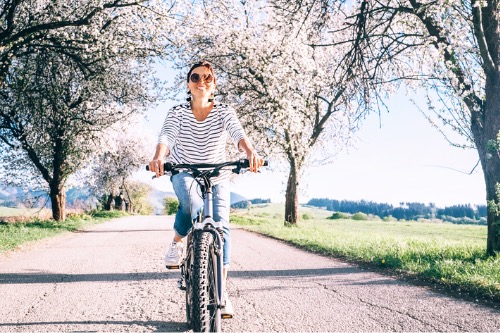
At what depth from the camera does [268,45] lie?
18.8 m

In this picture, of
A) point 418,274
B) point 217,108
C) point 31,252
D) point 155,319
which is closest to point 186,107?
point 217,108

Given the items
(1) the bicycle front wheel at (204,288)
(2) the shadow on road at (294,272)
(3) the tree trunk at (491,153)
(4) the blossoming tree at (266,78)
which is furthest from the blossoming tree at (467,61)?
(4) the blossoming tree at (266,78)

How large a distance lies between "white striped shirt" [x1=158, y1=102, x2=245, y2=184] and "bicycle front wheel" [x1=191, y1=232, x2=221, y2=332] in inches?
36.5

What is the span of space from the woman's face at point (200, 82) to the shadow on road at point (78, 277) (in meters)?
3.26

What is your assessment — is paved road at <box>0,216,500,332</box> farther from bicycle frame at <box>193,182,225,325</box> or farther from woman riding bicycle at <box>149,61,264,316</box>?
woman riding bicycle at <box>149,61,264,316</box>

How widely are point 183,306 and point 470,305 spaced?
3252 millimetres

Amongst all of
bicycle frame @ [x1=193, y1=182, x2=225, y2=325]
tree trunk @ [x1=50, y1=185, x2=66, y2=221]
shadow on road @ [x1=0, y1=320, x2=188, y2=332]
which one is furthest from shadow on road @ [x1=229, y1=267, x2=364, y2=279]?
tree trunk @ [x1=50, y1=185, x2=66, y2=221]

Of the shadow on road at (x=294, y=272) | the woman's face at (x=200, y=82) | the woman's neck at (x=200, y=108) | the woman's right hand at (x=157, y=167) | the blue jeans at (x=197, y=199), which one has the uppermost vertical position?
the woman's face at (x=200, y=82)

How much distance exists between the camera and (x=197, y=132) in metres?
3.85

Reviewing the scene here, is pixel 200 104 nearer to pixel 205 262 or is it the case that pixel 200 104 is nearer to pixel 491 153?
pixel 205 262

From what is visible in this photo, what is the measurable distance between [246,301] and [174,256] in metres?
1.32

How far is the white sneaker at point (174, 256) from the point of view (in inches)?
149

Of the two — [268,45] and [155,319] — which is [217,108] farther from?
[268,45]

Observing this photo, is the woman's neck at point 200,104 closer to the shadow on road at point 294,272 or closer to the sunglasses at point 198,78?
the sunglasses at point 198,78
